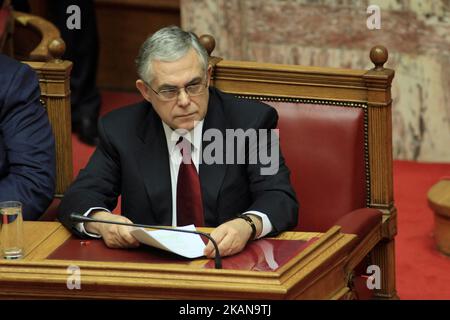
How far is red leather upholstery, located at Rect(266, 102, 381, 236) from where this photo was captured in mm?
3752

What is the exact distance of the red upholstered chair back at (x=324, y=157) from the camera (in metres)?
3.75

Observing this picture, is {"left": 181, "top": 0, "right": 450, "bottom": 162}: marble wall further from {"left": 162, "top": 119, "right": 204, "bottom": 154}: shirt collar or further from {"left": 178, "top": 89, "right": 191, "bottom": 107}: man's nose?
{"left": 178, "top": 89, "right": 191, "bottom": 107}: man's nose

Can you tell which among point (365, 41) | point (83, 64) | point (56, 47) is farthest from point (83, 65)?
point (56, 47)

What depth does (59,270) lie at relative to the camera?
2895mm

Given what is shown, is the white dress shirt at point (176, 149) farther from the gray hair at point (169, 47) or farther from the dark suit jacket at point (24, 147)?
the dark suit jacket at point (24, 147)

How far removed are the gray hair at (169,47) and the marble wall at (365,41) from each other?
8.39 ft

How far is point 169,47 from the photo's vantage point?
333 cm

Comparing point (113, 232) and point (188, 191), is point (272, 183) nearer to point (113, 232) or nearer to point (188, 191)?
point (188, 191)

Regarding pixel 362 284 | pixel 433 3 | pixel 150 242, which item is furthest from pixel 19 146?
pixel 433 3

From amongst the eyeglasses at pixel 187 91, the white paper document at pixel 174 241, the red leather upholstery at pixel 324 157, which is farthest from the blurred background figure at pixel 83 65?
the white paper document at pixel 174 241

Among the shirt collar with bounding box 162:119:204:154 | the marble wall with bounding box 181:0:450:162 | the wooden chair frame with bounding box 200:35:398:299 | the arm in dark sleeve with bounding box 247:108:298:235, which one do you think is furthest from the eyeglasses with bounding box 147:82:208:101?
the marble wall with bounding box 181:0:450:162

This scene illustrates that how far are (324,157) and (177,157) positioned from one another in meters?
0.52

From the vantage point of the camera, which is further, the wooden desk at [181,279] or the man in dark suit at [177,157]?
the man in dark suit at [177,157]

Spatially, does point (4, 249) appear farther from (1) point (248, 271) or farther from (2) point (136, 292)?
(1) point (248, 271)
